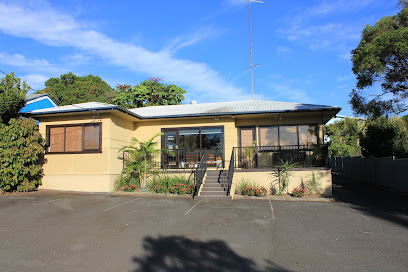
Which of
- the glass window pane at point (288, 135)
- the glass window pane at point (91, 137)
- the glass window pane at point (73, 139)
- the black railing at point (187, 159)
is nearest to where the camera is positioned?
the glass window pane at point (91, 137)

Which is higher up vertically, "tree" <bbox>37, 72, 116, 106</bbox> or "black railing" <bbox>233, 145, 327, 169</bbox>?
"tree" <bbox>37, 72, 116, 106</bbox>

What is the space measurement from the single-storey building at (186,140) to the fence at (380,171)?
148 inches

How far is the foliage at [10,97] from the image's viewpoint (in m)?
11.4

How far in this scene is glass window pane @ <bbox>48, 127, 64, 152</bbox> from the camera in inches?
500

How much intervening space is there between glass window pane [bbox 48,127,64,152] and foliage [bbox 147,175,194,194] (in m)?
4.65

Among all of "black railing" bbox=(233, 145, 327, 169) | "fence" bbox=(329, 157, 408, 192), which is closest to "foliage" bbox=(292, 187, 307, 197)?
"black railing" bbox=(233, 145, 327, 169)

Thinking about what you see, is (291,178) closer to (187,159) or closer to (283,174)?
(283,174)

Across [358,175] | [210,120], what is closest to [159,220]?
[210,120]

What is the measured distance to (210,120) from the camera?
1369 cm

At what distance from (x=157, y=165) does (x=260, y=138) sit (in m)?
5.40

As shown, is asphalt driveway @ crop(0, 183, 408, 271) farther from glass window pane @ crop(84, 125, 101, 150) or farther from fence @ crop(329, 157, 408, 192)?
fence @ crop(329, 157, 408, 192)

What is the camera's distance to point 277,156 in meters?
12.7

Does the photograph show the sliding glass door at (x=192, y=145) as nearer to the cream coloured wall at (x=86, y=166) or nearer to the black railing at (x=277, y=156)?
the black railing at (x=277, y=156)

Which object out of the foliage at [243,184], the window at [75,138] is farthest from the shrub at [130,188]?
the foliage at [243,184]
